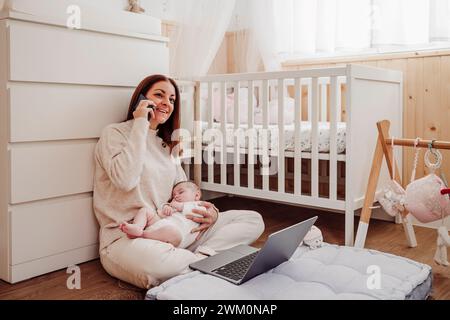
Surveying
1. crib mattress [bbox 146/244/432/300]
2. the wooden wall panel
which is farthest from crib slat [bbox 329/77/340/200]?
the wooden wall panel

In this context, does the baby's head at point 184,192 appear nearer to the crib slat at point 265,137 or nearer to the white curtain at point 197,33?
the crib slat at point 265,137

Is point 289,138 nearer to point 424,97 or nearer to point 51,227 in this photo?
point 424,97

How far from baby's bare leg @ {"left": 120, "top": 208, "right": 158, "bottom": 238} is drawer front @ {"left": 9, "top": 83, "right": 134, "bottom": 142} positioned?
0.40 meters

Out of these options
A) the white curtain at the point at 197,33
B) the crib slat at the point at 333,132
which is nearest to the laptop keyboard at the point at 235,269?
the crib slat at the point at 333,132

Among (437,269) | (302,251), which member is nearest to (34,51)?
(302,251)

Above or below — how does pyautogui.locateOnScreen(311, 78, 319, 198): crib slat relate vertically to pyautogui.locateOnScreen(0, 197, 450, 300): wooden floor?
above

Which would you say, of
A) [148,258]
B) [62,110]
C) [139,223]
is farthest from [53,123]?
[148,258]

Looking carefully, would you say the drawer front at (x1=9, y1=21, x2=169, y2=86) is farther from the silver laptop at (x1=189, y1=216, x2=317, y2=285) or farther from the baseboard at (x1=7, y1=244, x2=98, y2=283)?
the silver laptop at (x1=189, y1=216, x2=317, y2=285)

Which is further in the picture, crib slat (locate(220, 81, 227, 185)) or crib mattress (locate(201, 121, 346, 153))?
crib slat (locate(220, 81, 227, 185))

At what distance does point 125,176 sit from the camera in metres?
1.67

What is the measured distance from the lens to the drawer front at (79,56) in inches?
63.0

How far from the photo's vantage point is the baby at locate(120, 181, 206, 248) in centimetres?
166

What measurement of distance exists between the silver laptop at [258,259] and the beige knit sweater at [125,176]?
36 centimetres

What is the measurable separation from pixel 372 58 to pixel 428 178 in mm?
1059
